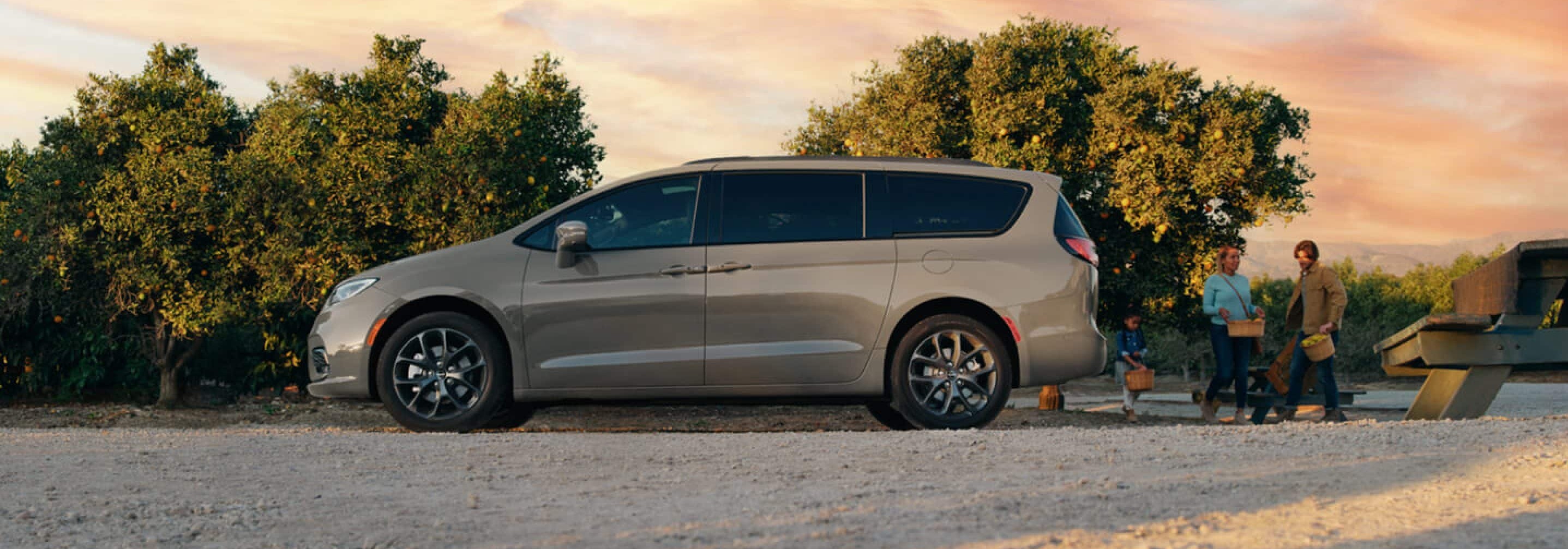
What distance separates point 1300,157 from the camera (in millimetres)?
17969

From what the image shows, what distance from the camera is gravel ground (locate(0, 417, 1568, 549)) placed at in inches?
167

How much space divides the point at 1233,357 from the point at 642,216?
5.38 m

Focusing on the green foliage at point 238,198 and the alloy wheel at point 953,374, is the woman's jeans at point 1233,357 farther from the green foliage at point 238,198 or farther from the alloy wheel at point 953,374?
the green foliage at point 238,198

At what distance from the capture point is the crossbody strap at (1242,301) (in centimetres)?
1082

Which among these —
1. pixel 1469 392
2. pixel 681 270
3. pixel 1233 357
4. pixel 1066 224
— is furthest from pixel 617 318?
pixel 1469 392

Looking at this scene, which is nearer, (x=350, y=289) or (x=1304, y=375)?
(x=350, y=289)

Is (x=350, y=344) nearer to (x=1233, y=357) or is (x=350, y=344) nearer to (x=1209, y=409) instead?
(x=1233, y=357)

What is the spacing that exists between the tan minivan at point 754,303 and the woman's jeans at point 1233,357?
2768 millimetres

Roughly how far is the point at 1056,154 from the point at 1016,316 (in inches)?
405

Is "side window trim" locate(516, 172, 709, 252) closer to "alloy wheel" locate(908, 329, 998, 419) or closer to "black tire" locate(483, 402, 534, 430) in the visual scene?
"black tire" locate(483, 402, 534, 430)

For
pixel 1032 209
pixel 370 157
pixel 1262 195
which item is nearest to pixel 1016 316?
pixel 1032 209

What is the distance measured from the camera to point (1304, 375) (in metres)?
10.7

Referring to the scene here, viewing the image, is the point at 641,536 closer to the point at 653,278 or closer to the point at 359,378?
the point at 653,278

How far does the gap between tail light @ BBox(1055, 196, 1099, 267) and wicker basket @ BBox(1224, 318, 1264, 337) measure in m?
2.67
